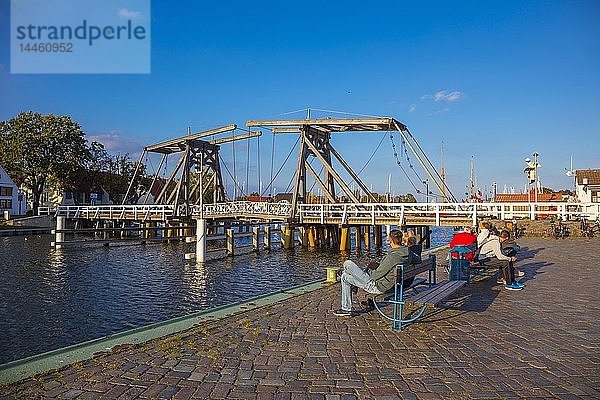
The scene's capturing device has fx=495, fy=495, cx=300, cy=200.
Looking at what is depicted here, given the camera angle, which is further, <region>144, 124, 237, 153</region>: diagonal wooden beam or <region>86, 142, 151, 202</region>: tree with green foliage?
<region>86, 142, 151, 202</region>: tree with green foliage

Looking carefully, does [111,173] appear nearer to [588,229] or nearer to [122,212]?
[122,212]

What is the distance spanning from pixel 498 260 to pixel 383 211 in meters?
19.9

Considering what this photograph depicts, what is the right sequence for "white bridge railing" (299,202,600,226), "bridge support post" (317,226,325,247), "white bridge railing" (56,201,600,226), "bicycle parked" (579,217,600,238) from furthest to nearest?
1. "bridge support post" (317,226,325,247)
2. "white bridge railing" (56,201,600,226)
3. "white bridge railing" (299,202,600,226)
4. "bicycle parked" (579,217,600,238)

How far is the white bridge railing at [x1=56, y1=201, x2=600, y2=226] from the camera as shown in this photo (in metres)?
27.9

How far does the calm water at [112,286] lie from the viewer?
9906 mm

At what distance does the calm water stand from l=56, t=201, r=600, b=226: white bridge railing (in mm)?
3392

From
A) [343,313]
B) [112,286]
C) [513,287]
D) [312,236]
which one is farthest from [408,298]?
[312,236]

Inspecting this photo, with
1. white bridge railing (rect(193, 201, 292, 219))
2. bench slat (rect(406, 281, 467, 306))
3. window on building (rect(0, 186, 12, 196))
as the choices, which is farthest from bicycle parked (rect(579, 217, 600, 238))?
window on building (rect(0, 186, 12, 196))

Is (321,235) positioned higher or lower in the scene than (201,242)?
lower

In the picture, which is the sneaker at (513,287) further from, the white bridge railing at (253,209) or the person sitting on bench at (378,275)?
the white bridge railing at (253,209)

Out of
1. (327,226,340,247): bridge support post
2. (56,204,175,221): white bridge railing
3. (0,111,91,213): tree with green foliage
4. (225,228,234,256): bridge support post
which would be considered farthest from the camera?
(0,111,91,213): tree with green foliage

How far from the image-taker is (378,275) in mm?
7070

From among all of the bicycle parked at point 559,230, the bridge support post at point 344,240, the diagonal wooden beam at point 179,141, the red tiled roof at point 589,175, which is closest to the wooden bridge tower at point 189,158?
the diagonal wooden beam at point 179,141

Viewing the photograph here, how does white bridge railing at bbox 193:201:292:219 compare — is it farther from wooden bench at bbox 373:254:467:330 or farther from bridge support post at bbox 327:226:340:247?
wooden bench at bbox 373:254:467:330
